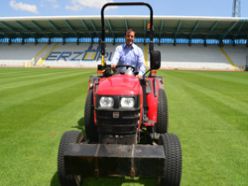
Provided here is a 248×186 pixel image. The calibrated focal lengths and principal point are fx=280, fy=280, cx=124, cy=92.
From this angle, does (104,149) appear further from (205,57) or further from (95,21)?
(205,57)

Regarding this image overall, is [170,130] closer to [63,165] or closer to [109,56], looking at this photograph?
[63,165]

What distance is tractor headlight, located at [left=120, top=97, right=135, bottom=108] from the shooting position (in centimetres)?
290

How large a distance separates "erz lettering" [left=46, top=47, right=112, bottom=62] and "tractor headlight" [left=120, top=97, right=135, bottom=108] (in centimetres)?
4302

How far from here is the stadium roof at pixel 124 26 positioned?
137 feet

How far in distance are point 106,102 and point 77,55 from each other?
46.0 meters

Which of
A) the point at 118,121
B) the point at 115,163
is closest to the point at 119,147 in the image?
the point at 115,163

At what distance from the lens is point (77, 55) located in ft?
157

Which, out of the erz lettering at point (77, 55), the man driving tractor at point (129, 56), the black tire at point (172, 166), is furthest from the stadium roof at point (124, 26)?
the black tire at point (172, 166)

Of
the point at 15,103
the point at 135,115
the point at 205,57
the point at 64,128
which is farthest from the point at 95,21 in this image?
the point at 135,115

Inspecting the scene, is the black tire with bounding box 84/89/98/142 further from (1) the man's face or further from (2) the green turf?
(1) the man's face

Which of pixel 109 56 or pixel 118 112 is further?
pixel 109 56

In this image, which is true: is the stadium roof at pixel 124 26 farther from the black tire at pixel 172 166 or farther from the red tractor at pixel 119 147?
the black tire at pixel 172 166

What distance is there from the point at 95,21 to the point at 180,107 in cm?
3789

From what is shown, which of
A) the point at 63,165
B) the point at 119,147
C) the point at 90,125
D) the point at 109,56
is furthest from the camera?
the point at 109,56
